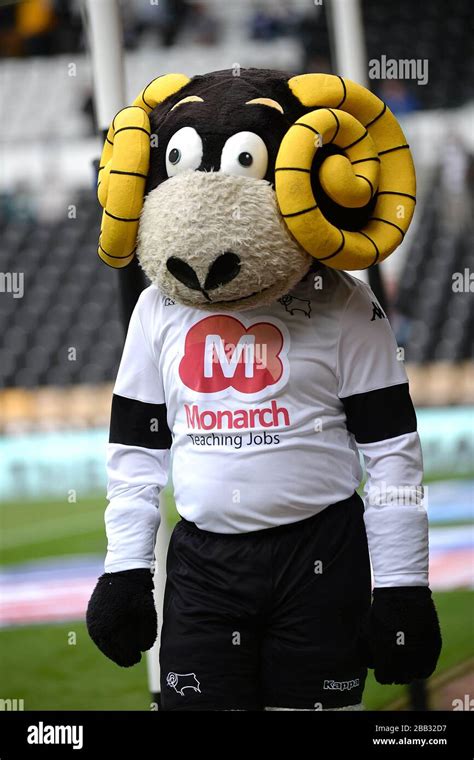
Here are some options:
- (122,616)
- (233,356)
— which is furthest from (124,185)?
(122,616)

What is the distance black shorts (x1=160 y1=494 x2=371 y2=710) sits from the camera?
57.7 inches

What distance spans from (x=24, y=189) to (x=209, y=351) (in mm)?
8118

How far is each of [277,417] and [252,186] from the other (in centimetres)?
30

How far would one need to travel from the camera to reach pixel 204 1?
32.9 feet

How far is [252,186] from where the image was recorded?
55.4 inches

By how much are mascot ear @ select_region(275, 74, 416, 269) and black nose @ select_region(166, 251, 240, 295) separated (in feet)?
0.29

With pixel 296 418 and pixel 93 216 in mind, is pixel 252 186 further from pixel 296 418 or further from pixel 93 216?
pixel 93 216

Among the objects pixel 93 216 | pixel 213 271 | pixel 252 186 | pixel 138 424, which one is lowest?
pixel 138 424

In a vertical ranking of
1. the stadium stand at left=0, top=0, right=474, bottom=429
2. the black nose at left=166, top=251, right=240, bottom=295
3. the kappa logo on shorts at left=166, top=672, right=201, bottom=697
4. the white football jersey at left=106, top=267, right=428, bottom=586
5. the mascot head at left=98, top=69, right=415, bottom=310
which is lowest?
the kappa logo on shorts at left=166, top=672, right=201, bottom=697

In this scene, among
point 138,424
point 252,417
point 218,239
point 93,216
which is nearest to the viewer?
point 218,239

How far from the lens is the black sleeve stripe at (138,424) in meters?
1.59

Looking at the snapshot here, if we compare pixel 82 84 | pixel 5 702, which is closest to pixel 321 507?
pixel 5 702

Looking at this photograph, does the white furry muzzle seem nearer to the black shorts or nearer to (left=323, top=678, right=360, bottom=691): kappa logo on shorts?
the black shorts

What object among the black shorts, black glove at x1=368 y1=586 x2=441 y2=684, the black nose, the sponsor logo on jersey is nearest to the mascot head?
the black nose
